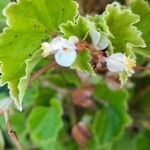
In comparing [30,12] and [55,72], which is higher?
[30,12]

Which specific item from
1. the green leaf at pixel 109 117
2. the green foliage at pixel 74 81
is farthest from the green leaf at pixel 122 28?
the green leaf at pixel 109 117

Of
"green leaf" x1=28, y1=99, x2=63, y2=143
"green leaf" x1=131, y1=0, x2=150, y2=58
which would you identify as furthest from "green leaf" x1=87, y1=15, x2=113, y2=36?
"green leaf" x1=28, y1=99, x2=63, y2=143

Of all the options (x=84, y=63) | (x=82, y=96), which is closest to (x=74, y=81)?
(x=82, y=96)

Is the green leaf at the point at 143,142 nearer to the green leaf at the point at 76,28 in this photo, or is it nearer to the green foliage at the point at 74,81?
the green foliage at the point at 74,81

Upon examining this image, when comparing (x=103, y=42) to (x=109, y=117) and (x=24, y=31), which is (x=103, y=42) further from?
(x=109, y=117)

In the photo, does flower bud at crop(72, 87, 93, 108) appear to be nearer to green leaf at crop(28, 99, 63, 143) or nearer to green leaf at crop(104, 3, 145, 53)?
green leaf at crop(28, 99, 63, 143)

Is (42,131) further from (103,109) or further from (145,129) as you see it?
(145,129)

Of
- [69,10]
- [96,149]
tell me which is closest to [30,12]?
[69,10]
